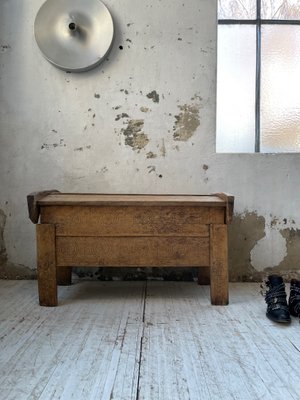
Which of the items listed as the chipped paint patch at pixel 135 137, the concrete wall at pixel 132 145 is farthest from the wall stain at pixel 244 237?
the chipped paint patch at pixel 135 137

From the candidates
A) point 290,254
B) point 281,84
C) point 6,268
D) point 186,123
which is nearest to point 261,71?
point 281,84

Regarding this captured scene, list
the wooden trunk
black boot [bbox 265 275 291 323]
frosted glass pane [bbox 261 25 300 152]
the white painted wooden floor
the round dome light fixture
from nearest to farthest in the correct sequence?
the white painted wooden floor → black boot [bbox 265 275 291 323] → the wooden trunk → the round dome light fixture → frosted glass pane [bbox 261 25 300 152]

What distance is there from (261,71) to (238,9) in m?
0.49

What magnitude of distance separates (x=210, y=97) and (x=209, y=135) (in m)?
0.26

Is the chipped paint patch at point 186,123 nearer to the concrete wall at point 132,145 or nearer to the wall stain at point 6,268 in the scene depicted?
the concrete wall at point 132,145

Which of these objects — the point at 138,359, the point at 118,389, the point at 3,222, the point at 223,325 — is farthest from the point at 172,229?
the point at 3,222

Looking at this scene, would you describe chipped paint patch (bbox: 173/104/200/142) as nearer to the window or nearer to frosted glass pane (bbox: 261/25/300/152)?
the window

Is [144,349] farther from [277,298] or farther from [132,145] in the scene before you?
[132,145]

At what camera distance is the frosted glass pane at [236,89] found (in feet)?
9.31

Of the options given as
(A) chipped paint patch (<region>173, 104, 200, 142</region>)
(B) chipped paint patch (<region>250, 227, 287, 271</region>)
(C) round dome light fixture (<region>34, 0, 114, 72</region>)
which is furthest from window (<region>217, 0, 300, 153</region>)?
(C) round dome light fixture (<region>34, 0, 114, 72</region>)

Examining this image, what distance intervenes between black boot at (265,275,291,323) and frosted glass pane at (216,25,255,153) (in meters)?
1.10

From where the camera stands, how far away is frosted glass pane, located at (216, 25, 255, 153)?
9.31ft

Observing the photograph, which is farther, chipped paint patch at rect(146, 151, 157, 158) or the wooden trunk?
chipped paint patch at rect(146, 151, 157, 158)

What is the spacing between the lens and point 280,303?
1.99 meters
